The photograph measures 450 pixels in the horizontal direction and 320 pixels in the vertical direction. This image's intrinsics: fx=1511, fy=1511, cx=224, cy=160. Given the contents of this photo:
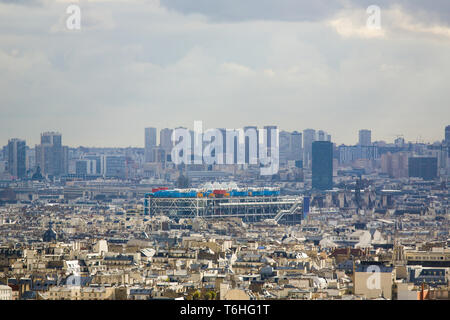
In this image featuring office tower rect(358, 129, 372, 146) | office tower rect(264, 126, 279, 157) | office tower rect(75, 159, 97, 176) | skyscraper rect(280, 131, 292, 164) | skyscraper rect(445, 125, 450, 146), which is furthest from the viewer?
→ office tower rect(75, 159, 97, 176)

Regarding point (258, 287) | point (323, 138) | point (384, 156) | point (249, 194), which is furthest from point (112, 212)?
point (258, 287)

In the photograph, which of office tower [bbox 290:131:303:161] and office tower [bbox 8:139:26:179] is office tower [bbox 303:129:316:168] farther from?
office tower [bbox 8:139:26:179]

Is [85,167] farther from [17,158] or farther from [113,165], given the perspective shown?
[17,158]

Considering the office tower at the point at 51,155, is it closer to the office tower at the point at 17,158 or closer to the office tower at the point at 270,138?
the office tower at the point at 17,158

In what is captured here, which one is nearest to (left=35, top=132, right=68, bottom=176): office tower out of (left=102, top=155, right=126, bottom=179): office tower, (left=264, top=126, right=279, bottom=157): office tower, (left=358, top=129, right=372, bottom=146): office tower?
(left=102, top=155, right=126, bottom=179): office tower

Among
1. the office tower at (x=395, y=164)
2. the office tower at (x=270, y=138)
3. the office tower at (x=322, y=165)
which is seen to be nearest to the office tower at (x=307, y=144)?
the office tower at (x=322, y=165)

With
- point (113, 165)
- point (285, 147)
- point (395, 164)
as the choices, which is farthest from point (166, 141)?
point (113, 165)
